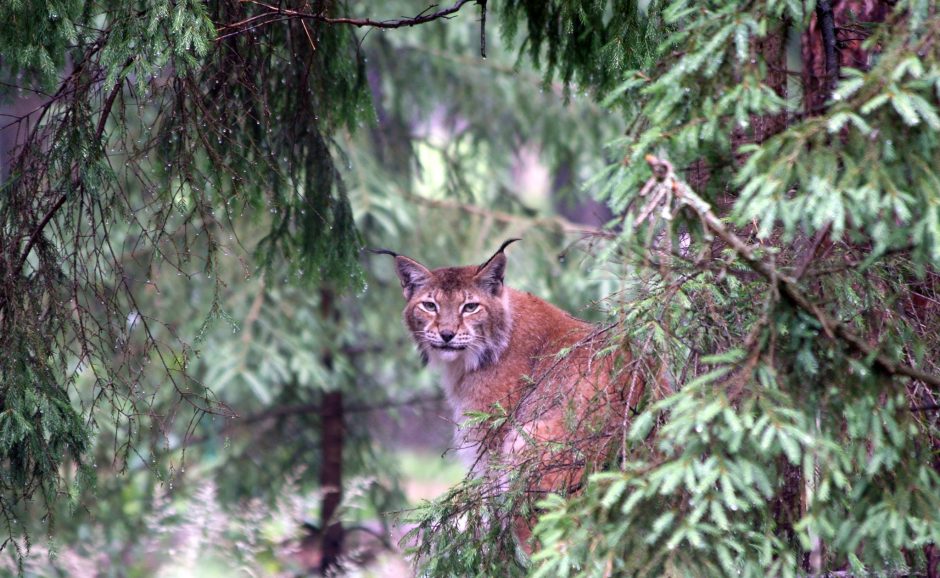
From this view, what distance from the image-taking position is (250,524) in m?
6.71

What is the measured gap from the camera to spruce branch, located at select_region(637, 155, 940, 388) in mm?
2578

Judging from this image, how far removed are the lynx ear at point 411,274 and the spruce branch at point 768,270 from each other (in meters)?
3.47

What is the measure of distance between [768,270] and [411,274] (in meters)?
3.70

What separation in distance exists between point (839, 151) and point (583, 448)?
1.35 meters

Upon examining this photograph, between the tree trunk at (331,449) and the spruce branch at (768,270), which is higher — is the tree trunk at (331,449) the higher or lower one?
the lower one

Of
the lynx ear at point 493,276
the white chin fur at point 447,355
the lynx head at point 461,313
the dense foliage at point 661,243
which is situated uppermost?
the dense foliage at point 661,243

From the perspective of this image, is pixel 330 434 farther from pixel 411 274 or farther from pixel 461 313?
pixel 461 313

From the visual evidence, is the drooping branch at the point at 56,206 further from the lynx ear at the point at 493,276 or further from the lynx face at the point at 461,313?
the lynx ear at the point at 493,276

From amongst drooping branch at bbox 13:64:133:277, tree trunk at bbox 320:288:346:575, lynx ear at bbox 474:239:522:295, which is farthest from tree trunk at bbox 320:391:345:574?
drooping branch at bbox 13:64:133:277

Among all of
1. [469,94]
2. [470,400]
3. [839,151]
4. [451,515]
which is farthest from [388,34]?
[839,151]

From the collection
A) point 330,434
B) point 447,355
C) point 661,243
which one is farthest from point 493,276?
point 330,434

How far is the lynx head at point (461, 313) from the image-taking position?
5.78 meters

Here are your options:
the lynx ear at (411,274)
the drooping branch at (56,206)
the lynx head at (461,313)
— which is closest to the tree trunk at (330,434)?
the lynx ear at (411,274)

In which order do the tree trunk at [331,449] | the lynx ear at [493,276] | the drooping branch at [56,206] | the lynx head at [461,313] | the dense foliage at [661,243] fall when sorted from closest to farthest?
the dense foliage at [661,243] < the drooping branch at [56,206] < the lynx head at [461,313] < the lynx ear at [493,276] < the tree trunk at [331,449]
